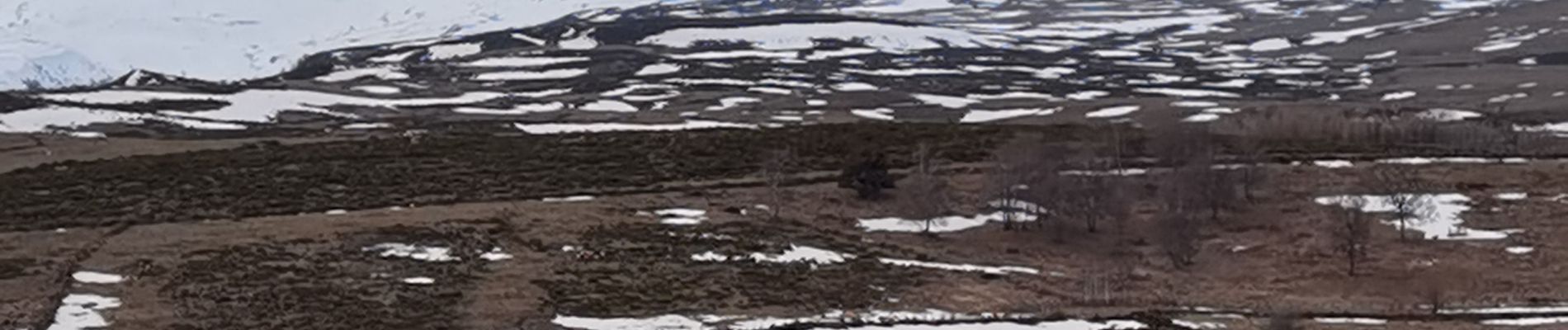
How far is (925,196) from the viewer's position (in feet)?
229

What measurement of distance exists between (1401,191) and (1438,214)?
258 cm

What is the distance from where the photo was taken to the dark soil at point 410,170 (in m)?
68.6

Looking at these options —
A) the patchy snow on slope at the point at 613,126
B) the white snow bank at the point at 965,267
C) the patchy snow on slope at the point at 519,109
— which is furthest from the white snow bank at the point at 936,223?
the patchy snow on slope at the point at 519,109

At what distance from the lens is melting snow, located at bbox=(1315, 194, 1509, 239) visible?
6384cm

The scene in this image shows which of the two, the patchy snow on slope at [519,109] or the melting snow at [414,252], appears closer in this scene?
the melting snow at [414,252]

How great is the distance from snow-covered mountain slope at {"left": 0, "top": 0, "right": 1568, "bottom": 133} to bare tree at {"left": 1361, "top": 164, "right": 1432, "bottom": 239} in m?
35.5

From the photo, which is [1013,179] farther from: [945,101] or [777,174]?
[945,101]

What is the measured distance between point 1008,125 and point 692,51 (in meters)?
70.1

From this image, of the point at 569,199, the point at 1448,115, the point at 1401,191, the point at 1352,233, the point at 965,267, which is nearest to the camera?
the point at 965,267

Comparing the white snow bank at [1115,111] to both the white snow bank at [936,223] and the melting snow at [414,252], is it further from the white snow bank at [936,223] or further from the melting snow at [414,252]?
the melting snow at [414,252]

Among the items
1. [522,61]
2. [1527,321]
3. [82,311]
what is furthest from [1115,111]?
[82,311]

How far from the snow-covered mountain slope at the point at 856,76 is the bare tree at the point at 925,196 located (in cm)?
3117

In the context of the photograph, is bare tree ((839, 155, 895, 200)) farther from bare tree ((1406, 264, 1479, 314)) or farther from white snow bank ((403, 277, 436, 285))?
white snow bank ((403, 277, 436, 285))

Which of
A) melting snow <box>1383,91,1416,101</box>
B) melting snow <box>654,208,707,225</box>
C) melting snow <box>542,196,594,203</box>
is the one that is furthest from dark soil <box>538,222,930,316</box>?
melting snow <box>1383,91,1416,101</box>
